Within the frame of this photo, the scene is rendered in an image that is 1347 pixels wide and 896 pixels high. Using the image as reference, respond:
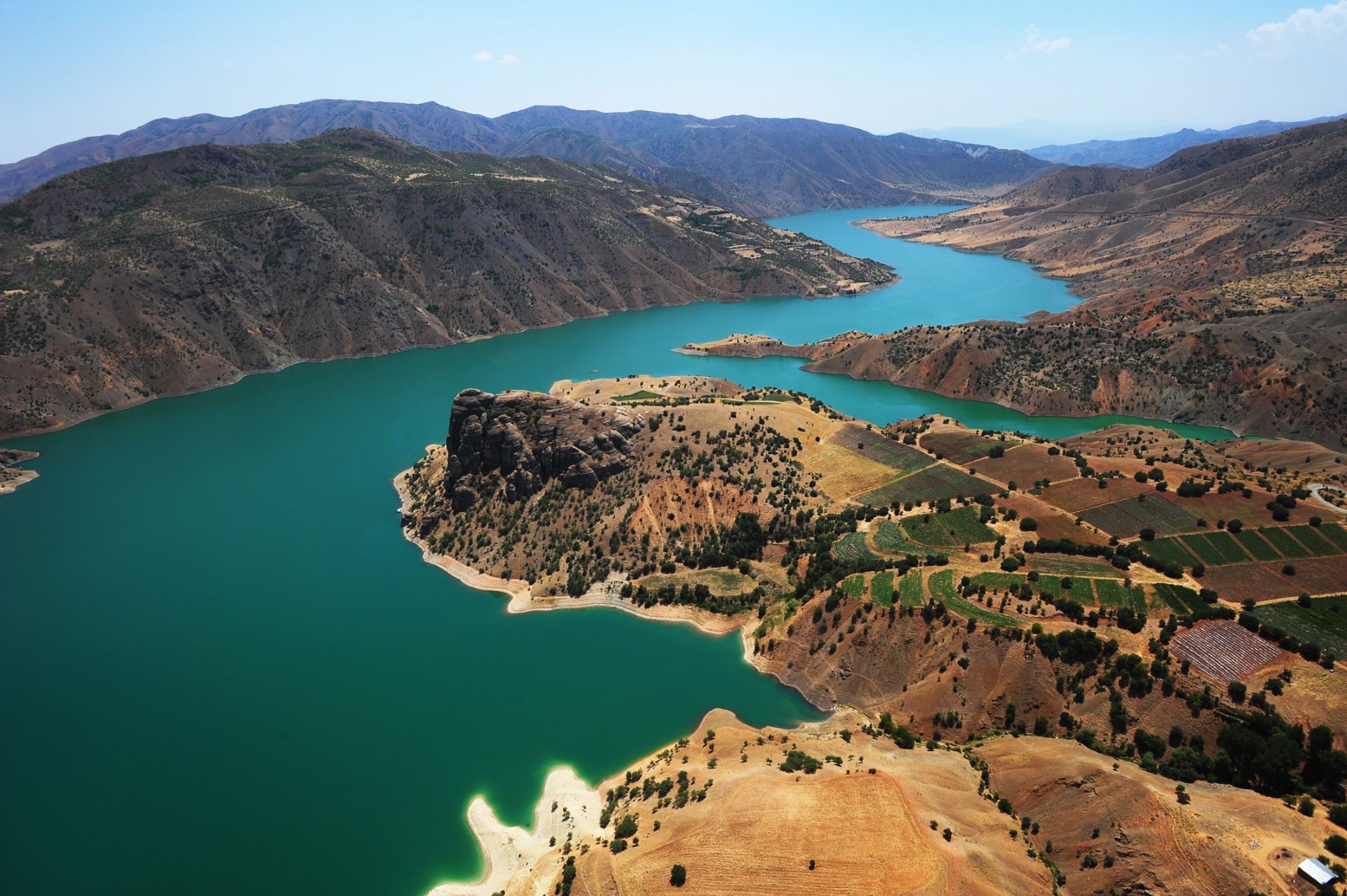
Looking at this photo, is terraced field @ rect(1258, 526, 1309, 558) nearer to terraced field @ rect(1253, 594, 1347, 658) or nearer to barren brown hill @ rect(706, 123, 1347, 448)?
terraced field @ rect(1253, 594, 1347, 658)

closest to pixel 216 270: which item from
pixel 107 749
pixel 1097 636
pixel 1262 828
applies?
pixel 107 749

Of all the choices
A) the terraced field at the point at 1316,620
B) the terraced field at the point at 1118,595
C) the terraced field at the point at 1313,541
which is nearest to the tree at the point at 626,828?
the terraced field at the point at 1118,595

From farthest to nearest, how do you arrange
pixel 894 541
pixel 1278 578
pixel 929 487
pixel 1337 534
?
pixel 929 487 → pixel 894 541 → pixel 1337 534 → pixel 1278 578

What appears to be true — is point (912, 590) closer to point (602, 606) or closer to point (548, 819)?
point (602, 606)

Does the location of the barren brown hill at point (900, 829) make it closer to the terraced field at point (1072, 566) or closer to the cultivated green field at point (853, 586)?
the cultivated green field at point (853, 586)

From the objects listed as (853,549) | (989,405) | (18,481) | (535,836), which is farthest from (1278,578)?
(18,481)

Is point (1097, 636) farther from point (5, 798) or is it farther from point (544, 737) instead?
point (5, 798)

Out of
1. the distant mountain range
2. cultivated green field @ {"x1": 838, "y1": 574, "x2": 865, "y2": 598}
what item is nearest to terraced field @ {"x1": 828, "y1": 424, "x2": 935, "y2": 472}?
cultivated green field @ {"x1": 838, "y1": 574, "x2": 865, "y2": 598}
